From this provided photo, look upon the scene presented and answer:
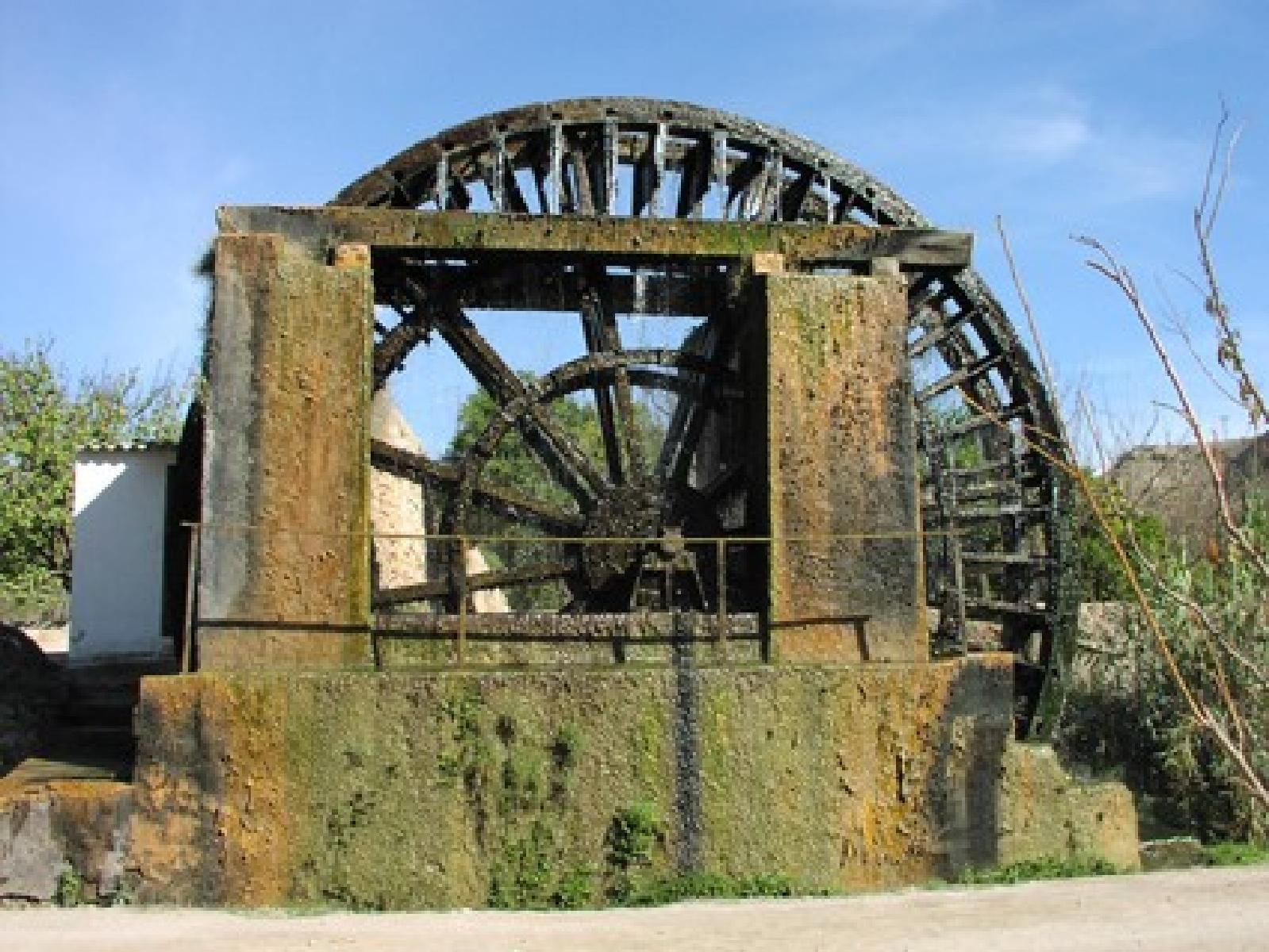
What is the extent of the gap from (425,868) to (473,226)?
162 inches

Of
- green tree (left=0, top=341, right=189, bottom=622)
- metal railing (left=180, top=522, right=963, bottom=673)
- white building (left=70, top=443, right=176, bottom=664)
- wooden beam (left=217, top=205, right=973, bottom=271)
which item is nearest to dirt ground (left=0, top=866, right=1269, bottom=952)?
metal railing (left=180, top=522, right=963, bottom=673)

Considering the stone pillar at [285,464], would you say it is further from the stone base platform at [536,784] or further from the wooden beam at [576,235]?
the wooden beam at [576,235]

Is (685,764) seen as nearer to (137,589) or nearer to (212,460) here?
(212,460)

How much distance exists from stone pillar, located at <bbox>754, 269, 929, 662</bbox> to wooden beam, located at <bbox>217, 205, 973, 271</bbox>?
847 mm

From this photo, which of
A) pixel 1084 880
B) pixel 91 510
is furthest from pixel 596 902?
pixel 91 510

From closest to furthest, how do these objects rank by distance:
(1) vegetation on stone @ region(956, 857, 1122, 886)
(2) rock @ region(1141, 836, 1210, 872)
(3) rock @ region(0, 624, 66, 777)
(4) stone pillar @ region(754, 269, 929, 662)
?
1. (1) vegetation on stone @ region(956, 857, 1122, 886)
2. (4) stone pillar @ region(754, 269, 929, 662)
3. (2) rock @ region(1141, 836, 1210, 872)
4. (3) rock @ region(0, 624, 66, 777)

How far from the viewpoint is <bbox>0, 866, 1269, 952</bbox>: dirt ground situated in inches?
260

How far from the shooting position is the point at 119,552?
13.4 metres

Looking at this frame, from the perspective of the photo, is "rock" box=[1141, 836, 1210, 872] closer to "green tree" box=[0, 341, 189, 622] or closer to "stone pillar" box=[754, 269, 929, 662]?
"stone pillar" box=[754, 269, 929, 662]

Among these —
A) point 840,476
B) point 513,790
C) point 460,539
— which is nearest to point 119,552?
point 460,539

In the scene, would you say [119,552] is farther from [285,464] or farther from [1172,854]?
[1172,854]

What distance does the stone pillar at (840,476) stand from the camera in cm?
839

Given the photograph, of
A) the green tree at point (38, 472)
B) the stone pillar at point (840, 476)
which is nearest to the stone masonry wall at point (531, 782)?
the stone pillar at point (840, 476)

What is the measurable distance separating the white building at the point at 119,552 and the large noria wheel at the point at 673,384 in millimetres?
3656
